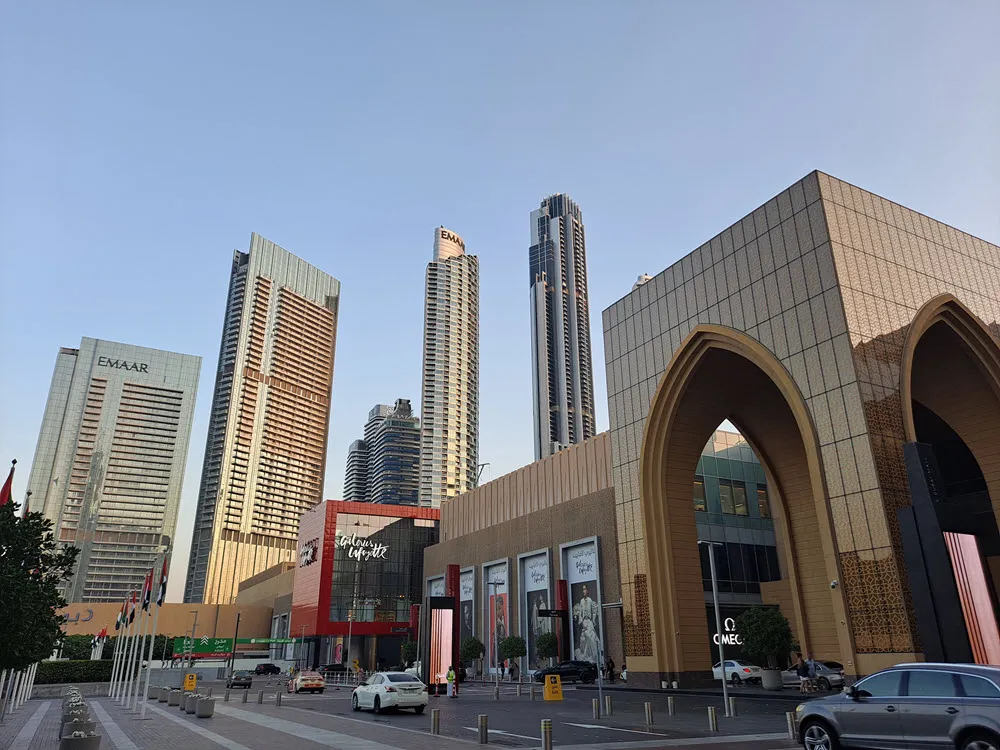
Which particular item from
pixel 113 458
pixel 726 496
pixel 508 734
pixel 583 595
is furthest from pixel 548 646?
pixel 113 458

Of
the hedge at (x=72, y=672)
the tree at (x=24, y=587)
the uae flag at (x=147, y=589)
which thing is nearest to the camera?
the tree at (x=24, y=587)

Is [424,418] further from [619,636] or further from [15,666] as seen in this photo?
[15,666]

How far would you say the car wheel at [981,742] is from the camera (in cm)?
969

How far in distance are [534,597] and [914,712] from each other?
48.5 meters

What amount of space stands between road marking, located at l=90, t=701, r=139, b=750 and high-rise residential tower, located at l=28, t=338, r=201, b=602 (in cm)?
15298

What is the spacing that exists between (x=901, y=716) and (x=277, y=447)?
516 feet

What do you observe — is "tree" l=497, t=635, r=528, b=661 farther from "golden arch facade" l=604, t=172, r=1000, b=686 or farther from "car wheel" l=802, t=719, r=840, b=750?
"car wheel" l=802, t=719, r=840, b=750

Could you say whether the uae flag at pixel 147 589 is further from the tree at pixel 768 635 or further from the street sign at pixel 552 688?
the tree at pixel 768 635

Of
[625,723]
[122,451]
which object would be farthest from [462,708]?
[122,451]

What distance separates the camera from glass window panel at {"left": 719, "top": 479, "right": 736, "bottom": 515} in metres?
52.0

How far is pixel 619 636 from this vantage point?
47.5 metres

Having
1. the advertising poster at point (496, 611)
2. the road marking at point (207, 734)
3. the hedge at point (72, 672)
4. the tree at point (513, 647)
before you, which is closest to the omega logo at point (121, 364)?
the hedge at point (72, 672)

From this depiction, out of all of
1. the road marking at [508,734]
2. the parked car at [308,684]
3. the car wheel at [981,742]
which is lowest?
the parked car at [308,684]

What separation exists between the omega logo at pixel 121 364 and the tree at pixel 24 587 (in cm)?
16624
